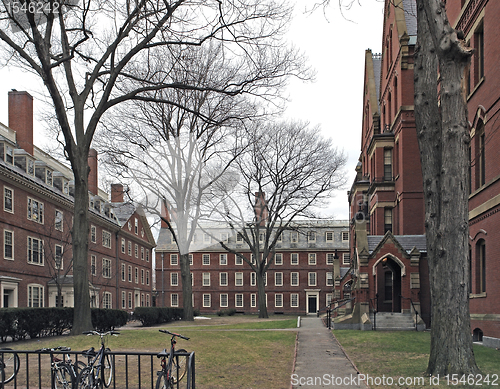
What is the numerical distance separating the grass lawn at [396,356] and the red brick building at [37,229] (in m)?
14.9

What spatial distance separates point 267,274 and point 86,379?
62831 millimetres

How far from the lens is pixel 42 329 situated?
2055 centimetres

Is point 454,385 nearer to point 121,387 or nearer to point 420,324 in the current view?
point 121,387

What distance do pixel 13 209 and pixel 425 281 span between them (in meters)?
22.9

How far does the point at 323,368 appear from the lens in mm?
11820

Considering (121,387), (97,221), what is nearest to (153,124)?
(97,221)

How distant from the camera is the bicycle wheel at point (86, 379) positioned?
26.1 feet

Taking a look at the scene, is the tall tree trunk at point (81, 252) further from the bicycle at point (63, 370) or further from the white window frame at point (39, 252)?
the white window frame at point (39, 252)

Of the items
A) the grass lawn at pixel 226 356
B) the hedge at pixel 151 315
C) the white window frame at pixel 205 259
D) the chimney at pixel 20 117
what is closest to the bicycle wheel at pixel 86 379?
the grass lawn at pixel 226 356

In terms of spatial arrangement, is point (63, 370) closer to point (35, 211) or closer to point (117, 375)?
point (117, 375)

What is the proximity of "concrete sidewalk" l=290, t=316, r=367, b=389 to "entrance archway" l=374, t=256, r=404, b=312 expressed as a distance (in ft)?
38.4

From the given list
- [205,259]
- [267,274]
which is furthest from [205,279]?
[267,274]

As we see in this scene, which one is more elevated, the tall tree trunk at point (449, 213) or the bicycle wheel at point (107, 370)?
the tall tree trunk at point (449, 213)

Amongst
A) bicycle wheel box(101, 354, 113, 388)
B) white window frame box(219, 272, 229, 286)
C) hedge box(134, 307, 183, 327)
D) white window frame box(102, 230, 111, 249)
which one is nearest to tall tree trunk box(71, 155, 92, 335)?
bicycle wheel box(101, 354, 113, 388)
